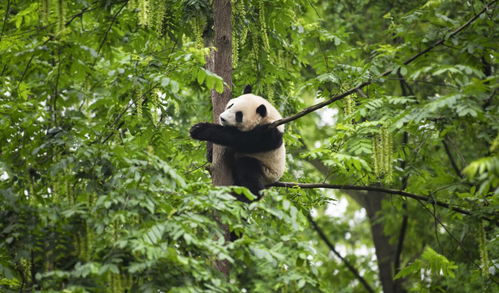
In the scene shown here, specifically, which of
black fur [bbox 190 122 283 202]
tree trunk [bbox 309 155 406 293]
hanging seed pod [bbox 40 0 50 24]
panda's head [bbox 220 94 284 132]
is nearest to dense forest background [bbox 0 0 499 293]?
hanging seed pod [bbox 40 0 50 24]

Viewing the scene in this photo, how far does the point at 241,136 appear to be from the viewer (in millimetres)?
6852

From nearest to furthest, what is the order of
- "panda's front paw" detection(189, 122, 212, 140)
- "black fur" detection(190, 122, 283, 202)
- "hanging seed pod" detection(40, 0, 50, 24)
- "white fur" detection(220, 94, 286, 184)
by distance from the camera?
"hanging seed pod" detection(40, 0, 50, 24)
"panda's front paw" detection(189, 122, 212, 140)
"black fur" detection(190, 122, 283, 202)
"white fur" detection(220, 94, 286, 184)

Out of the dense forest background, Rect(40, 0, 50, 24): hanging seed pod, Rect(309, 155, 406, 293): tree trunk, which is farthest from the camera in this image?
Rect(309, 155, 406, 293): tree trunk

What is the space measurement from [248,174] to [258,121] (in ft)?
2.36

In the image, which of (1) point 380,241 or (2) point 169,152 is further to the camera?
(1) point 380,241

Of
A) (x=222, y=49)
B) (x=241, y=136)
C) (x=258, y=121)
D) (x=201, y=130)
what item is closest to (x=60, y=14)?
(x=201, y=130)

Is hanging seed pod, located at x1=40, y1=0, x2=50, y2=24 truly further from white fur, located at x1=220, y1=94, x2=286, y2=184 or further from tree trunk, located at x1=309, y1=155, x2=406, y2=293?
tree trunk, located at x1=309, y1=155, x2=406, y2=293

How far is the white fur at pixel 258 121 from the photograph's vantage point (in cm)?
705

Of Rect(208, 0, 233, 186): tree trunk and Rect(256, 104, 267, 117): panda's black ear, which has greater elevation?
Rect(208, 0, 233, 186): tree trunk

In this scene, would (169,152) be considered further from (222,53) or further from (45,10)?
(45,10)

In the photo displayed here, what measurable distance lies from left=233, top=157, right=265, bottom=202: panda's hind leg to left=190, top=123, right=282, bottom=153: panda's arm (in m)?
0.15

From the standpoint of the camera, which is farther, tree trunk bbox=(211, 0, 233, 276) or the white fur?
the white fur

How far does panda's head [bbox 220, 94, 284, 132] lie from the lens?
A: 690cm

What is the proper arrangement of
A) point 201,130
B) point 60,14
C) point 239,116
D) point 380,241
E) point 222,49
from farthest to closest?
point 380,241 < point 239,116 < point 222,49 < point 201,130 < point 60,14
